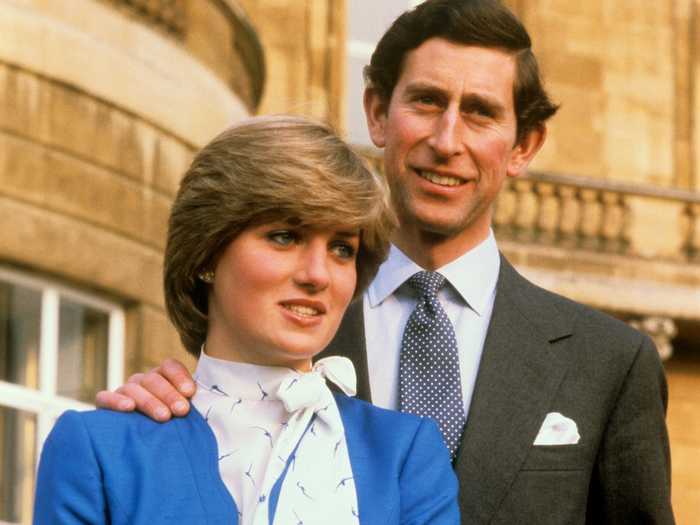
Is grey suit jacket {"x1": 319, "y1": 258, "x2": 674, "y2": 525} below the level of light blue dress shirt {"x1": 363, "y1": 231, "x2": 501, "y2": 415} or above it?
below

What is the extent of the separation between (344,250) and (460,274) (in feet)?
2.22

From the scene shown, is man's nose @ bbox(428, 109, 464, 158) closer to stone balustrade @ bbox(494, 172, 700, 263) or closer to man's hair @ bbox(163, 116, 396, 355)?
man's hair @ bbox(163, 116, 396, 355)

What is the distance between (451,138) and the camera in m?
4.75

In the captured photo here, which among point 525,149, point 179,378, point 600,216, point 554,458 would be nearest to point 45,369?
point 525,149

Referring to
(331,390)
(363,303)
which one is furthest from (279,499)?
(363,303)

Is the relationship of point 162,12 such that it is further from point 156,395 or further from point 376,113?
point 156,395

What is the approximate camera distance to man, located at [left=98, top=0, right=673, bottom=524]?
4.72 meters

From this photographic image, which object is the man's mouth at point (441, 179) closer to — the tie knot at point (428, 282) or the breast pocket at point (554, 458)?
the tie knot at point (428, 282)

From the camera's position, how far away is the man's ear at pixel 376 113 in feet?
16.5

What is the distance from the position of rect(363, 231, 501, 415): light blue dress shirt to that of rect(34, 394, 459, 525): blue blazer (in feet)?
1.92

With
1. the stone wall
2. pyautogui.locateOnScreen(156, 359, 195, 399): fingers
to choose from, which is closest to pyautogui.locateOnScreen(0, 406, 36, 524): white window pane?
the stone wall

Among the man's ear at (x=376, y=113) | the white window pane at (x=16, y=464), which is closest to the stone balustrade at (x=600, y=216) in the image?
the white window pane at (x=16, y=464)

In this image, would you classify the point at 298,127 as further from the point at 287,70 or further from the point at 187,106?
the point at 287,70

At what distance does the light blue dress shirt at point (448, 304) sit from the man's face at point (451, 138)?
0.06 meters
